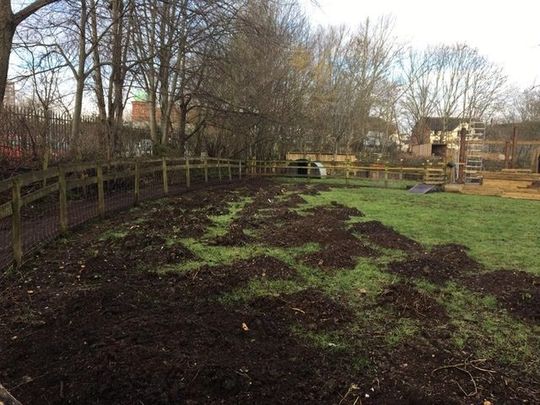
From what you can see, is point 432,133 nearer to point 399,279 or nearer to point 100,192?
point 100,192

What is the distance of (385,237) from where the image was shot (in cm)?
814

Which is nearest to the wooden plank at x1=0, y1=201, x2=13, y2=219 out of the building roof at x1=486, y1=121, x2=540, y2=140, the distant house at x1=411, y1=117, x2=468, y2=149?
the building roof at x1=486, y1=121, x2=540, y2=140

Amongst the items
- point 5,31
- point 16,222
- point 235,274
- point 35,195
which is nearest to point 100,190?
point 35,195

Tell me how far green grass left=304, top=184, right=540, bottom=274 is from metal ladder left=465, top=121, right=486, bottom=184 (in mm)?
6581

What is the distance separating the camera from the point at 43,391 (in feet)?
9.32

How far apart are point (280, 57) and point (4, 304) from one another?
23044mm

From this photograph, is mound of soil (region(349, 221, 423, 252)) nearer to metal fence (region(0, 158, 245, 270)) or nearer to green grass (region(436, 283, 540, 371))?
green grass (region(436, 283, 540, 371))

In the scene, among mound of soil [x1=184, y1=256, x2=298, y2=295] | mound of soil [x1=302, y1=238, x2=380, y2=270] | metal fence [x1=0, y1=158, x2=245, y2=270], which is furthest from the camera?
mound of soil [x1=302, y1=238, x2=380, y2=270]

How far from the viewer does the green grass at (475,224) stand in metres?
7.35

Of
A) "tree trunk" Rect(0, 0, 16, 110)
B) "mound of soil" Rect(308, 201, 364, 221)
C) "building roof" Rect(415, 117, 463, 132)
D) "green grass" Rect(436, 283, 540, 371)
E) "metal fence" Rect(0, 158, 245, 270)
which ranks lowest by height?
"green grass" Rect(436, 283, 540, 371)

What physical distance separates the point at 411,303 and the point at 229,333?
6.65 feet

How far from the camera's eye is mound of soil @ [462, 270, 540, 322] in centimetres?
472

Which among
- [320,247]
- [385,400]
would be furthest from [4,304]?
[320,247]

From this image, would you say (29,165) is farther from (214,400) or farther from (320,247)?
(214,400)
